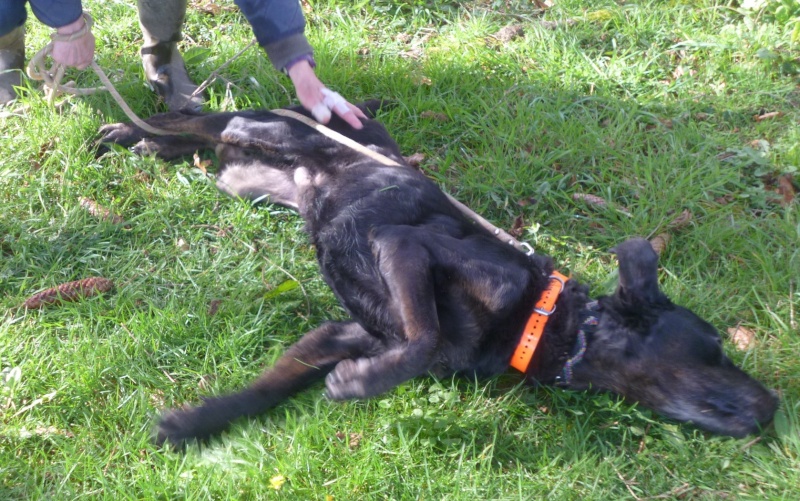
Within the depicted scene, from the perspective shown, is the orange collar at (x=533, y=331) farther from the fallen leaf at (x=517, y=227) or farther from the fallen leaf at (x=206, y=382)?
the fallen leaf at (x=206, y=382)

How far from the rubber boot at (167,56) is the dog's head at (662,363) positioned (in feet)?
8.91

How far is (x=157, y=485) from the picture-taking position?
2.52 metres

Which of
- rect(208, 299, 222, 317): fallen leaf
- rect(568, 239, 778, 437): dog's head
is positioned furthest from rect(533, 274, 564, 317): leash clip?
rect(208, 299, 222, 317): fallen leaf

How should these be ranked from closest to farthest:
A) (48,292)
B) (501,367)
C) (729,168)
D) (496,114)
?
(501,367)
(48,292)
(729,168)
(496,114)

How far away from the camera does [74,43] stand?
3564 mm

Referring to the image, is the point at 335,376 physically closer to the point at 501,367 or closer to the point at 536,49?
the point at 501,367

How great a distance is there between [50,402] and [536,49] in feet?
11.9

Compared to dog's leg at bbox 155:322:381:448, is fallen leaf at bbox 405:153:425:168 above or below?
above

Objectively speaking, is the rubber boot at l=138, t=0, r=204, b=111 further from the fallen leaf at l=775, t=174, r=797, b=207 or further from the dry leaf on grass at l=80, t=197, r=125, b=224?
the fallen leaf at l=775, t=174, r=797, b=207

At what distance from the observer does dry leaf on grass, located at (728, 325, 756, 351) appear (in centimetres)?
319

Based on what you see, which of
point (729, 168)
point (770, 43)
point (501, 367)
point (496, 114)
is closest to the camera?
point (501, 367)

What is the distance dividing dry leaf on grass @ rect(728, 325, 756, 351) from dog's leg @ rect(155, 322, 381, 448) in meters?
1.64

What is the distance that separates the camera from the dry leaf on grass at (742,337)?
319 cm

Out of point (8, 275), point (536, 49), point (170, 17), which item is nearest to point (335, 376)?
point (8, 275)
